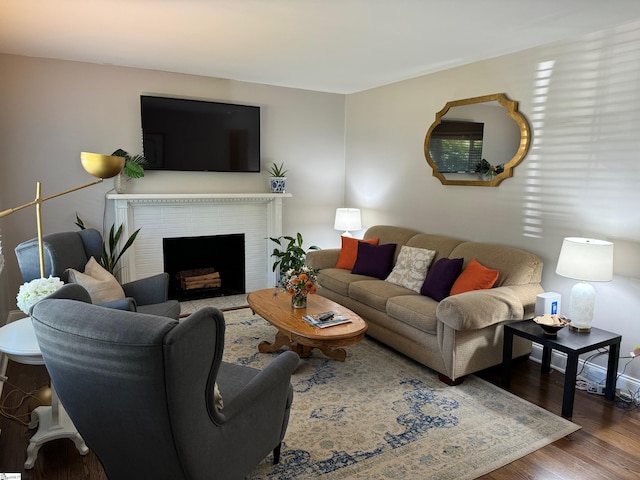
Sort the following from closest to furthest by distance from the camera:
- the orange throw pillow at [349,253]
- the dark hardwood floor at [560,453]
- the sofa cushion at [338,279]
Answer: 1. the dark hardwood floor at [560,453]
2. the sofa cushion at [338,279]
3. the orange throw pillow at [349,253]

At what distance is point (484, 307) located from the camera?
3051 mm

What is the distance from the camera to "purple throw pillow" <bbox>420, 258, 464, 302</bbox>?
3719mm

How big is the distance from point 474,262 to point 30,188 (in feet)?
14.0

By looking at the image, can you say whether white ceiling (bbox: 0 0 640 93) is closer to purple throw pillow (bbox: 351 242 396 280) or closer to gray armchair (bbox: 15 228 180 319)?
gray armchair (bbox: 15 228 180 319)

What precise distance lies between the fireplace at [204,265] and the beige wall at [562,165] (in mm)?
2334

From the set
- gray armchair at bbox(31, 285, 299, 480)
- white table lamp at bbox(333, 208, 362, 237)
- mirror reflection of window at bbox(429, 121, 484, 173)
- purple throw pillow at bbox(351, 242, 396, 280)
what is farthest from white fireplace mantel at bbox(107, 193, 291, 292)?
gray armchair at bbox(31, 285, 299, 480)

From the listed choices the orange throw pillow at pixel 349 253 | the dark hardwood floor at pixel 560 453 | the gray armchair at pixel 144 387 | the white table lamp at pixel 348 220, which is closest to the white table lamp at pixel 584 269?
the dark hardwood floor at pixel 560 453

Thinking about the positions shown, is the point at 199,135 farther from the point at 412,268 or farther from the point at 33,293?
the point at 33,293

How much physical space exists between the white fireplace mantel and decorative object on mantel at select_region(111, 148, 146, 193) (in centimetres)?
16

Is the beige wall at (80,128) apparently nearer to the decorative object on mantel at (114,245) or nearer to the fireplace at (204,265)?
the decorative object on mantel at (114,245)

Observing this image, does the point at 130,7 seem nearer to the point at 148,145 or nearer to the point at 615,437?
the point at 148,145

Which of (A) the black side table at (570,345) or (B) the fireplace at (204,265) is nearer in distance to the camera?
(A) the black side table at (570,345)

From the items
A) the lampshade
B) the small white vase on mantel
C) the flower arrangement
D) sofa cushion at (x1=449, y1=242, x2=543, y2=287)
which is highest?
the small white vase on mantel

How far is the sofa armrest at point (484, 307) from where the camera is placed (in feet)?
9.73
